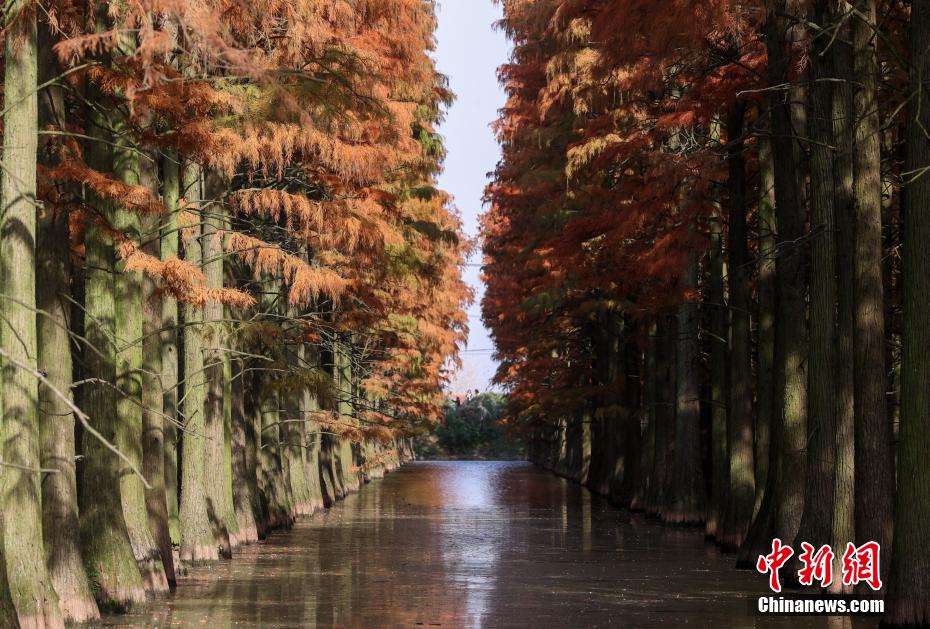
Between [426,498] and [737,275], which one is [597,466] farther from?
[737,275]

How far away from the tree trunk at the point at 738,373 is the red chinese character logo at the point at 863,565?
7577 mm

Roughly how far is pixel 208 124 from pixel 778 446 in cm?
989

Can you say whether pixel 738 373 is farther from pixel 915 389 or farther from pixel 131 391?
pixel 131 391

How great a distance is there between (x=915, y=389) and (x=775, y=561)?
588cm

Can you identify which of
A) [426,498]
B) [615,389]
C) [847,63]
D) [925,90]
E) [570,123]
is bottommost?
[426,498]

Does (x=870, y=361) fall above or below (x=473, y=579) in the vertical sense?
above

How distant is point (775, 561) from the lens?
19906mm

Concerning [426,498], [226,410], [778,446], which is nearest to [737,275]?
[778,446]

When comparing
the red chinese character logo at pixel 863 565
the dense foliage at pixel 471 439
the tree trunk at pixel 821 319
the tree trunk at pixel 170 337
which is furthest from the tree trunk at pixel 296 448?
the dense foliage at pixel 471 439

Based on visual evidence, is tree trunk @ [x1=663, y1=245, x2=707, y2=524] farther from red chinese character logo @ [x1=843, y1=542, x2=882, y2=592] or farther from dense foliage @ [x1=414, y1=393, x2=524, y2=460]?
dense foliage @ [x1=414, y1=393, x2=524, y2=460]

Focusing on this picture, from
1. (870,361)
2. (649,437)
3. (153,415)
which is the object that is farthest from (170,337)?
(649,437)

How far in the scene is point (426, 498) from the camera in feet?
160

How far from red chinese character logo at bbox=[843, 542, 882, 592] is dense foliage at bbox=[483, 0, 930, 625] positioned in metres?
0.14

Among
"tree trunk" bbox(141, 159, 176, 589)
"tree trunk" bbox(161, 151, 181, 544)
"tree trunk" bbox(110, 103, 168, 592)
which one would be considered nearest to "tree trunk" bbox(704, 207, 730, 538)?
"tree trunk" bbox(161, 151, 181, 544)
